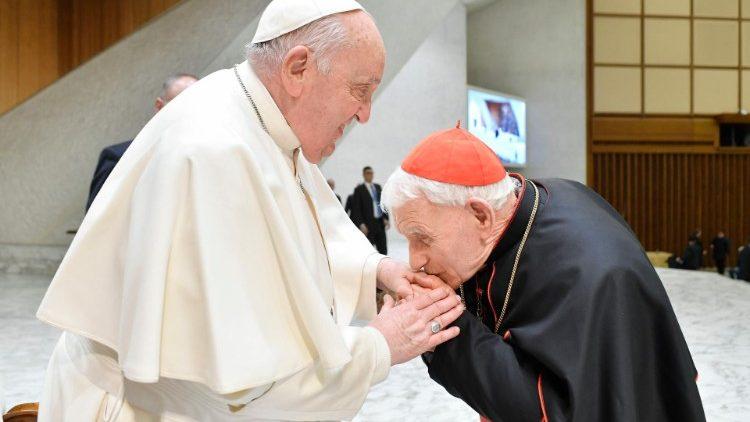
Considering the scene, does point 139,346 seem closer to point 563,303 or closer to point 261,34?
point 261,34

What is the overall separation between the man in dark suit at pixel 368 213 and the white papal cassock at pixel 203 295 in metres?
9.19

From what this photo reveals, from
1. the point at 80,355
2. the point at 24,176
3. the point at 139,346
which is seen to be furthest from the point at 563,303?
the point at 24,176

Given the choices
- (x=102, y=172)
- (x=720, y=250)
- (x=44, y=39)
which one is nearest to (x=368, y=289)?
(x=102, y=172)

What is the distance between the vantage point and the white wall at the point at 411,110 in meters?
14.9

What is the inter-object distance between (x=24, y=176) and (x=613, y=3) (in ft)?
47.7

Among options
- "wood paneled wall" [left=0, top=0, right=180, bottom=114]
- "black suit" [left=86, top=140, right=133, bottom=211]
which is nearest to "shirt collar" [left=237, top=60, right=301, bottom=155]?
"black suit" [left=86, top=140, right=133, bottom=211]

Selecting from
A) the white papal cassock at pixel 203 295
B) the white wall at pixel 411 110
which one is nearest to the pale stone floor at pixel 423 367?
the white papal cassock at pixel 203 295

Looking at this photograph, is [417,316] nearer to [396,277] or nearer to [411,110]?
[396,277]

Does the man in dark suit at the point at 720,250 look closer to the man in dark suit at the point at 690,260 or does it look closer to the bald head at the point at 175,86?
the man in dark suit at the point at 690,260

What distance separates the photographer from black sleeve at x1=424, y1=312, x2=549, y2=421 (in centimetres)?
166

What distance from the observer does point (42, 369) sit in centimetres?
427

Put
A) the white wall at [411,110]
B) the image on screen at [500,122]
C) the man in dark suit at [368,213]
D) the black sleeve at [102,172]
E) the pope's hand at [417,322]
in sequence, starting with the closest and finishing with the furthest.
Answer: the pope's hand at [417,322], the black sleeve at [102,172], the man in dark suit at [368,213], the white wall at [411,110], the image on screen at [500,122]

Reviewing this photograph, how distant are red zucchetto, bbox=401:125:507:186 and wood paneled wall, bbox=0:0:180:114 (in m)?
5.81

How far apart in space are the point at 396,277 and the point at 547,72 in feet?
54.8
